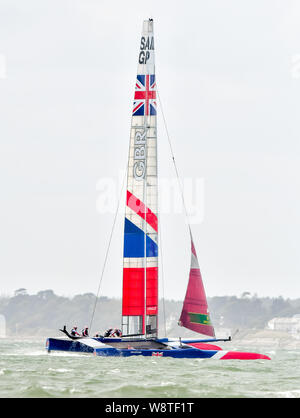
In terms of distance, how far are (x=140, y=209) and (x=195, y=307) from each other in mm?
4578

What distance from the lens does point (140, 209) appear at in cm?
3466

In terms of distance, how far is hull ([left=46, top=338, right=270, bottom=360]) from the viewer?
103ft

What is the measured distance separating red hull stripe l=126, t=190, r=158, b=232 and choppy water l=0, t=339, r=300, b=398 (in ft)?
18.7

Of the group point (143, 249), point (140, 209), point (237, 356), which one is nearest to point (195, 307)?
point (143, 249)

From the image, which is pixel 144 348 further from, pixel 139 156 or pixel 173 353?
pixel 139 156

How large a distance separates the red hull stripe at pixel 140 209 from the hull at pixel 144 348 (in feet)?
15.2

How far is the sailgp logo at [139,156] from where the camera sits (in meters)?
34.9

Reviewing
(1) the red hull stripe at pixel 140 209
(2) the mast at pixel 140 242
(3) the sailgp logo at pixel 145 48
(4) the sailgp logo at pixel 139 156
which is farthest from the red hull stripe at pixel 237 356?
(3) the sailgp logo at pixel 145 48

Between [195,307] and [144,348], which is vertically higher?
[195,307]

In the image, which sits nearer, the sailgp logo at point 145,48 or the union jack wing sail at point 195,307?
the union jack wing sail at point 195,307

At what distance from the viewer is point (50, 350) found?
33719mm

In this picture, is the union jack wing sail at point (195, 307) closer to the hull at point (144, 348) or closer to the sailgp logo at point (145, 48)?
the hull at point (144, 348)

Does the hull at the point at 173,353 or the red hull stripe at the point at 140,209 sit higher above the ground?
the red hull stripe at the point at 140,209
